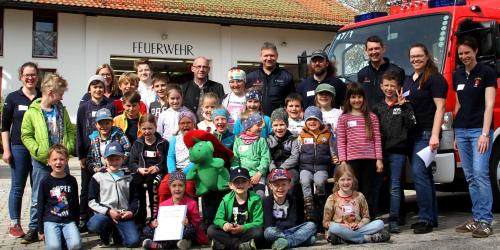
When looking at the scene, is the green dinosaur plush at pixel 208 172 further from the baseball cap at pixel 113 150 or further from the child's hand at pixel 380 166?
the child's hand at pixel 380 166

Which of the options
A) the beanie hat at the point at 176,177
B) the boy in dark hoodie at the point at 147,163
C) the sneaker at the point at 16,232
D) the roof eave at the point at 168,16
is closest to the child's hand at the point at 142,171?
the boy in dark hoodie at the point at 147,163

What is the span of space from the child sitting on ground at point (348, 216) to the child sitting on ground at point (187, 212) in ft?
4.37

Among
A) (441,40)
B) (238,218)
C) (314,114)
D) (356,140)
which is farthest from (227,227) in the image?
(441,40)

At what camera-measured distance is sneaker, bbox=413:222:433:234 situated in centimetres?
677

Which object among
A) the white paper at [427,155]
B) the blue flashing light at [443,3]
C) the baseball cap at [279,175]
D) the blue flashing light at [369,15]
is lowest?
the baseball cap at [279,175]

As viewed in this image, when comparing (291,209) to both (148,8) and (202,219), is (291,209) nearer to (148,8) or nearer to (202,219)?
(202,219)

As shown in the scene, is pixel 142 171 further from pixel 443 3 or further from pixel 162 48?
pixel 162 48

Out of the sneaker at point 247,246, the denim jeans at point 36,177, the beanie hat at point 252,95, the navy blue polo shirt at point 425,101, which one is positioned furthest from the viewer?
the beanie hat at point 252,95

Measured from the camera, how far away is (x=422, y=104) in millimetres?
6832

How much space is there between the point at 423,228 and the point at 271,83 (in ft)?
8.40

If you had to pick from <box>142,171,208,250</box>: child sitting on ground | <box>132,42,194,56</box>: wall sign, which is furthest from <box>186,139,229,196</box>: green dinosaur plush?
<box>132,42,194,56</box>: wall sign

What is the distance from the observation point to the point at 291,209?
256 inches

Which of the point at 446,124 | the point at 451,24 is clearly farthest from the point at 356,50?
the point at 446,124

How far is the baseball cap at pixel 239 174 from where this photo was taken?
6.31 m
